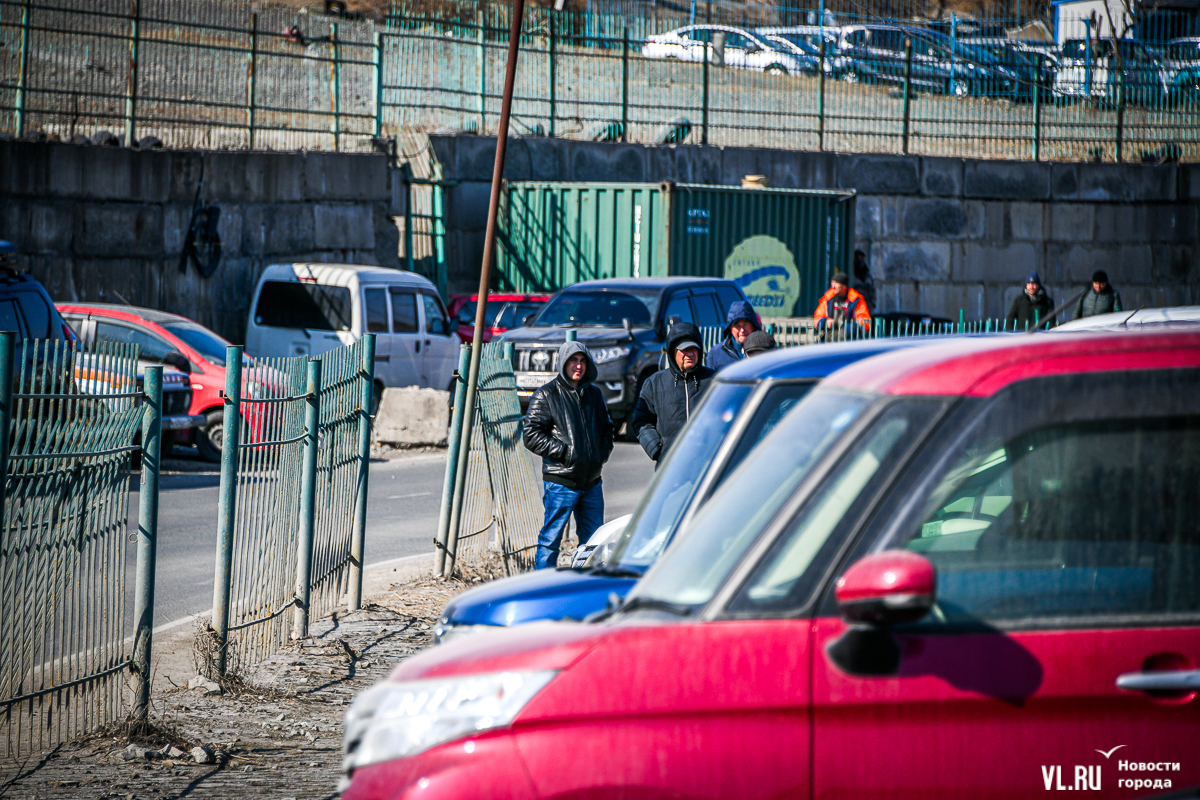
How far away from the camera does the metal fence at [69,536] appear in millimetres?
5105

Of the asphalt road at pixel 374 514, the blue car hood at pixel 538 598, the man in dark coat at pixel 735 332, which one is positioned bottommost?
the asphalt road at pixel 374 514

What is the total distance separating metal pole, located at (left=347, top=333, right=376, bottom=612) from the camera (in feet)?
27.8

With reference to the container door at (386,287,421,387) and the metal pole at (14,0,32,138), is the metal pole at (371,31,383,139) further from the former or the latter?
the metal pole at (14,0,32,138)

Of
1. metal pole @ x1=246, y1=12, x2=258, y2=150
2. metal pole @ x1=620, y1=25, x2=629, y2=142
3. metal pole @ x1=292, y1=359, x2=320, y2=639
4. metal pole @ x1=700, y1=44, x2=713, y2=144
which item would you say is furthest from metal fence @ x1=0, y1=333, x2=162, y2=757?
metal pole @ x1=700, y1=44, x2=713, y2=144

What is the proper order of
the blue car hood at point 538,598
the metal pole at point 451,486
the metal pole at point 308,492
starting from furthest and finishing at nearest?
the metal pole at point 451,486 → the metal pole at point 308,492 → the blue car hood at point 538,598

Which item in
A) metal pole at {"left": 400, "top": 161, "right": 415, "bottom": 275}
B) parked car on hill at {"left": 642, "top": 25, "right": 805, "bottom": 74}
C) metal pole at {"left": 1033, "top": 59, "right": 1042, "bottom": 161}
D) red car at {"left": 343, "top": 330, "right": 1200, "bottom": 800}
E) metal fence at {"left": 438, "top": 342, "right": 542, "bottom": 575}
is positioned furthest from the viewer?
metal pole at {"left": 1033, "top": 59, "right": 1042, "bottom": 161}

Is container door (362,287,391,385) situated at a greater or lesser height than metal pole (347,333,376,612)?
greater

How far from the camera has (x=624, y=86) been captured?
27094 millimetres

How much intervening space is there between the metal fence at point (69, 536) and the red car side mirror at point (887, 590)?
11.6 ft

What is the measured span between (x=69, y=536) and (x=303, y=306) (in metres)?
13.8

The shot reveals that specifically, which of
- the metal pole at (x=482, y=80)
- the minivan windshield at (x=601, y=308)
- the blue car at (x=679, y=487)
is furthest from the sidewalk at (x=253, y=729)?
the metal pole at (x=482, y=80)

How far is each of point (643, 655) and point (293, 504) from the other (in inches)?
195

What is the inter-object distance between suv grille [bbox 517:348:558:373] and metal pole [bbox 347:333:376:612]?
7767mm

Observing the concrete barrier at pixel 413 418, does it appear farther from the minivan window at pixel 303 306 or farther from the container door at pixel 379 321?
the minivan window at pixel 303 306
